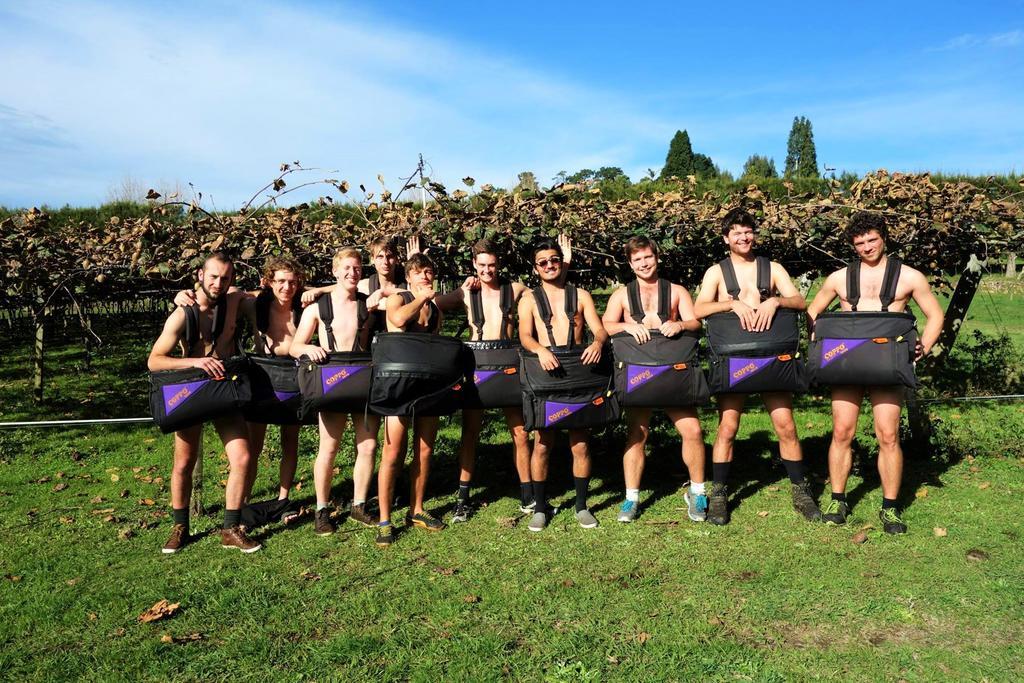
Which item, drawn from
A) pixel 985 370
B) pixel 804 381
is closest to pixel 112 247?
pixel 804 381

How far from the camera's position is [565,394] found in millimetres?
4957

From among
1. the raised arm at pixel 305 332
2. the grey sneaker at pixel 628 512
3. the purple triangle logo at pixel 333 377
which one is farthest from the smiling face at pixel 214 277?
the grey sneaker at pixel 628 512

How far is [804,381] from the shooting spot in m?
4.99

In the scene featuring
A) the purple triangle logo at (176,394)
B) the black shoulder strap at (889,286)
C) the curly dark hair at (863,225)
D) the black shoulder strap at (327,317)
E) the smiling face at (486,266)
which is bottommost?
the purple triangle logo at (176,394)

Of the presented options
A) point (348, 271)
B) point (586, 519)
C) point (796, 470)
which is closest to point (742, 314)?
point (796, 470)

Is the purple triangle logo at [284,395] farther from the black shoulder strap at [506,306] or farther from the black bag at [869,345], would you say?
the black bag at [869,345]

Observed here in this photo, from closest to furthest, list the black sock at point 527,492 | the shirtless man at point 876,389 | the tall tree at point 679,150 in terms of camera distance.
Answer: the shirtless man at point 876,389
the black sock at point 527,492
the tall tree at point 679,150

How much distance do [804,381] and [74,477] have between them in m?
6.40

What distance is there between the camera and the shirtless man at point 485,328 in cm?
523

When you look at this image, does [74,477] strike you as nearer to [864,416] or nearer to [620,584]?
[620,584]

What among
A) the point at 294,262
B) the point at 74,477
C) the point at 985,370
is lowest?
the point at 74,477

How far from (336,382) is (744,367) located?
2757 millimetres

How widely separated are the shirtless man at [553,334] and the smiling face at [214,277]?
1.98 m

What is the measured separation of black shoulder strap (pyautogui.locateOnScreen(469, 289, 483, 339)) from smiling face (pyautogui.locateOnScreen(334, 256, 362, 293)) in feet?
2.69
